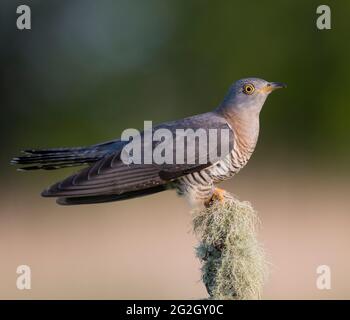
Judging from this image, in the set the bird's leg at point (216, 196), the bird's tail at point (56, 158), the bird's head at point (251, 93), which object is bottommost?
the bird's leg at point (216, 196)

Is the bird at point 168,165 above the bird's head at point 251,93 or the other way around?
the other way around

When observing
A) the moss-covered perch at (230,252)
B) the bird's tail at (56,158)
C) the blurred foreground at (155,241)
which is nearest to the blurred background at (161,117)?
the blurred foreground at (155,241)

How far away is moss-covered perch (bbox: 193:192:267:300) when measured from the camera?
2363mm

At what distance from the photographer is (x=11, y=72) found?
921 cm

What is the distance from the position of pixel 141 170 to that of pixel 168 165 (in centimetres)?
15

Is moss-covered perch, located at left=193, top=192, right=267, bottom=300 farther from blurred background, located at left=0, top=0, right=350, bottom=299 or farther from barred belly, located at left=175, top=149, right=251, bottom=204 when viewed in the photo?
blurred background, located at left=0, top=0, right=350, bottom=299

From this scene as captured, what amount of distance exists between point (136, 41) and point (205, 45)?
3.82 feet

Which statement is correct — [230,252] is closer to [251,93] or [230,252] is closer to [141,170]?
[141,170]

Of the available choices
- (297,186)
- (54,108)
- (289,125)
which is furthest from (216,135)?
(54,108)

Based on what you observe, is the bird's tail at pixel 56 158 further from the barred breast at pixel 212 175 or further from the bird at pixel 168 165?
the barred breast at pixel 212 175

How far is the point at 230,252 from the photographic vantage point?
246 centimetres

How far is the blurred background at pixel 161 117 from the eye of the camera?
17.5 ft

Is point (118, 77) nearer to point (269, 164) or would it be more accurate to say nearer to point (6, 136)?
point (6, 136)

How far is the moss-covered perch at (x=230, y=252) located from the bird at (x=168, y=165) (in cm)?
33
